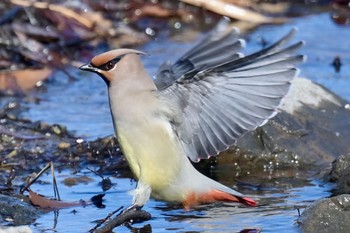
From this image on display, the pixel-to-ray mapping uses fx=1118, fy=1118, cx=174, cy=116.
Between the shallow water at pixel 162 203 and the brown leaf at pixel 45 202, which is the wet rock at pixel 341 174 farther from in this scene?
the brown leaf at pixel 45 202

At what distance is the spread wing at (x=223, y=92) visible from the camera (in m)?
5.30

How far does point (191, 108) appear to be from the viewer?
214 inches

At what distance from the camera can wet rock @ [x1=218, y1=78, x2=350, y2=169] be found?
6516mm

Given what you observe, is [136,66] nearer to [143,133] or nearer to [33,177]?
[143,133]

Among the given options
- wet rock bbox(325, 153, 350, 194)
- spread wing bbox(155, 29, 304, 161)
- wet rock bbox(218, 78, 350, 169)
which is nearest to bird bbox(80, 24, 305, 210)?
spread wing bbox(155, 29, 304, 161)

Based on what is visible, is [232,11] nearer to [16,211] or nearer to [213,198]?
[213,198]

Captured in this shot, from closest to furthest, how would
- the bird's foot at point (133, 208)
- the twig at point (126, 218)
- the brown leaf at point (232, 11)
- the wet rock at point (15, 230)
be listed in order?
the wet rock at point (15, 230) < the twig at point (126, 218) < the bird's foot at point (133, 208) < the brown leaf at point (232, 11)

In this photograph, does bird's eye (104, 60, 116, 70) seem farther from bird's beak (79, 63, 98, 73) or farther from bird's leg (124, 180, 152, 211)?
bird's leg (124, 180, 152, 211)

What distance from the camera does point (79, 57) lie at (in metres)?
9.11

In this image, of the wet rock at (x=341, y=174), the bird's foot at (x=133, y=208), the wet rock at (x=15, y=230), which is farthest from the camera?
the wet rock at (x=341, y=174)

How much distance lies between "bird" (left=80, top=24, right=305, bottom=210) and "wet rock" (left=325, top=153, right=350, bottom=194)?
26.2 inches

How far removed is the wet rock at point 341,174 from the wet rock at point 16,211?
163 cm

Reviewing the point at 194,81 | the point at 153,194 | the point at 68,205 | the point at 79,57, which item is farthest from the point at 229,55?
the point at 79,57

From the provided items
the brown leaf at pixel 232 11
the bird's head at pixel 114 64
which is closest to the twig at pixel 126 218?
the bird's head at pixel 114 64
